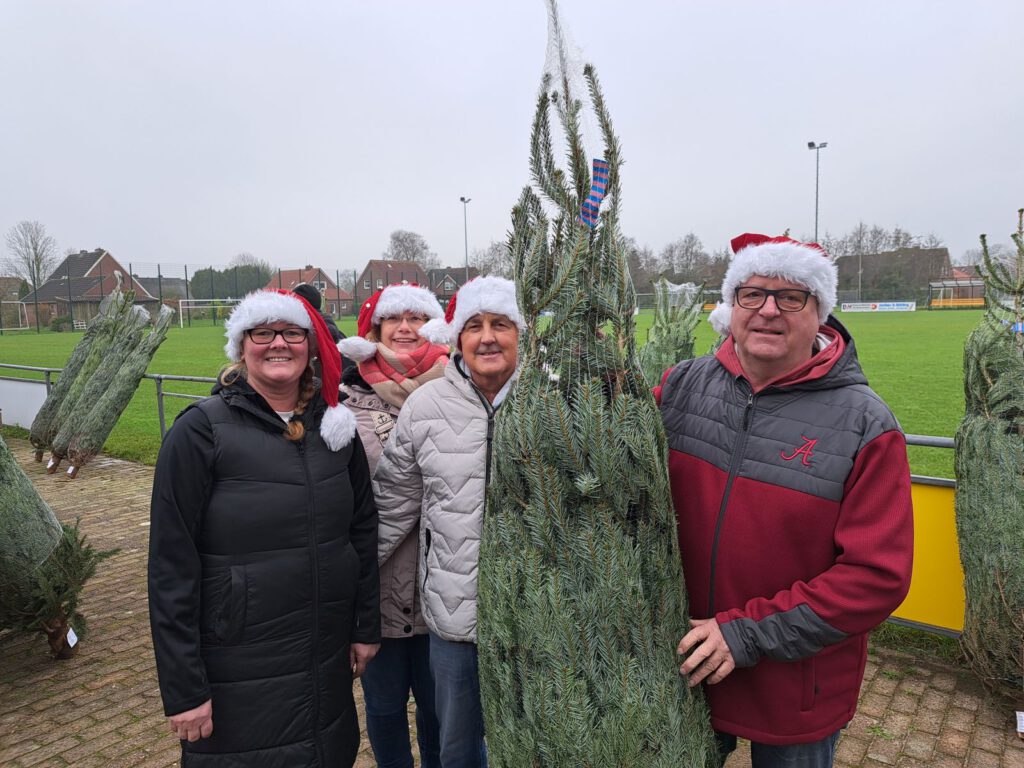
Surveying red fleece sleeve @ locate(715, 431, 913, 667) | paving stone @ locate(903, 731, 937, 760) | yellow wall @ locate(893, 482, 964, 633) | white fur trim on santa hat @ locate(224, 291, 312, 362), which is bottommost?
paving stone @ locate(903, 731, 937, 760)

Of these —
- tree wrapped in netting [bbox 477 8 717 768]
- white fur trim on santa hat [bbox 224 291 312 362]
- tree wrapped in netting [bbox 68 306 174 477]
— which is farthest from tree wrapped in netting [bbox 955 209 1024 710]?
Answer: tree wrapped in netting [bbox 68 306 174 477]

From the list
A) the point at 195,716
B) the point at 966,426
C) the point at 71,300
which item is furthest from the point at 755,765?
the point at 71,300

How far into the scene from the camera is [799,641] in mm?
1732

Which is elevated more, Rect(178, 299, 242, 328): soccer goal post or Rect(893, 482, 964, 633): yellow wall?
Rect(178, 299, 242, 328): soccer goal post

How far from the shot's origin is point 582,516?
5.34 feet

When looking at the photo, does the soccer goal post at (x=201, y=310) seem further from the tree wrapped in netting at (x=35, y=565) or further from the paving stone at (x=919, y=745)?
the paving stone at (x=919, y=745)

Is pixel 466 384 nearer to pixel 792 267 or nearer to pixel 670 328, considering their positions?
pixel 792 267

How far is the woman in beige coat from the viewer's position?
2709mm

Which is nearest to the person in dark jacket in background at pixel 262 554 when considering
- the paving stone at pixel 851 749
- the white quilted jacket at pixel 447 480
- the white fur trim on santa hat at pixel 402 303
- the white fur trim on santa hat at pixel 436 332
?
the white quilted jacket at pixel 447 480

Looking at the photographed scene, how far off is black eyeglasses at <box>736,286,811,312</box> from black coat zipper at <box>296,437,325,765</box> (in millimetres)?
1587

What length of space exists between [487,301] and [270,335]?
805 mm

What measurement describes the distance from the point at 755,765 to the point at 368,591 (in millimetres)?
1477

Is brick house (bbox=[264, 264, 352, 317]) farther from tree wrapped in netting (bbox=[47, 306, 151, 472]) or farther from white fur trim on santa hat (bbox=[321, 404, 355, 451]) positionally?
white fur trim on santa hat (bbox=[321, 404, 355, 451])

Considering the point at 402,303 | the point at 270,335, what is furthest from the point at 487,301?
the point at 402,303
